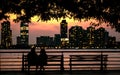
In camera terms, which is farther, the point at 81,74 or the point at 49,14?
the point at 81,74

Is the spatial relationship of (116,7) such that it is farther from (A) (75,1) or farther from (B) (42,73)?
(B) (42,73)

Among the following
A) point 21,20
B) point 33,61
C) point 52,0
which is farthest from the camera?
point 33,61

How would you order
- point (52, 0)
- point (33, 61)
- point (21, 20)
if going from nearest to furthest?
point (52, 0)
point (21, 20)
point (33, 61)

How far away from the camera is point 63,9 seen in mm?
12367

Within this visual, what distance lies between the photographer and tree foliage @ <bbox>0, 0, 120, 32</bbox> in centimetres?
1198

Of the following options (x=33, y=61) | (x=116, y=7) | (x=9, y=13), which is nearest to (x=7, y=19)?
(x=9, y=13)

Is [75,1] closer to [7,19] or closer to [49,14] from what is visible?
[49,14]

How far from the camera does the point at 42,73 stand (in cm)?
2131

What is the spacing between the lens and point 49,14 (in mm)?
12477

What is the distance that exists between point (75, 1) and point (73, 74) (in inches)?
376

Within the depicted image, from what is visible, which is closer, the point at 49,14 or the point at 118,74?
the point at 49,14

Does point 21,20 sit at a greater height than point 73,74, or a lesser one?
greater

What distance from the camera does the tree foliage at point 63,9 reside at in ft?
39.3

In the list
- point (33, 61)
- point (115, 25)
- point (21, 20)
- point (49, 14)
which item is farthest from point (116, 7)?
point (33, 61)
